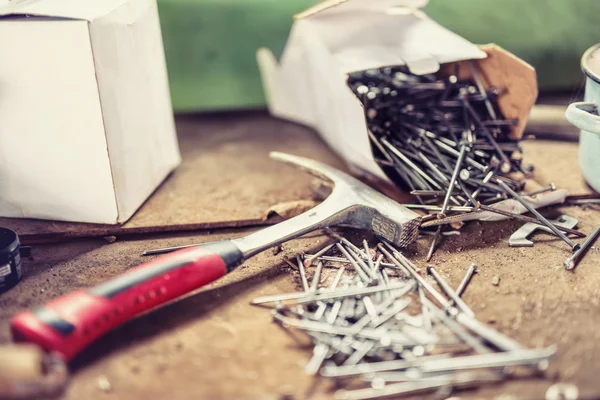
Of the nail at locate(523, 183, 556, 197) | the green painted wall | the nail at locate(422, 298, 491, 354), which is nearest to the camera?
the nail at locate(422, 298, 491, 354)

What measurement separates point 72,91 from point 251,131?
0.89 metres

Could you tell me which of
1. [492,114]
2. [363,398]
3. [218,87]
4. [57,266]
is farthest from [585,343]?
[218,87]

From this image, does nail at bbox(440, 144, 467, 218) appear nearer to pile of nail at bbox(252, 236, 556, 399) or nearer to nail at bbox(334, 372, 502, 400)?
pile of nail at bbox(252, 236, 556, 399)

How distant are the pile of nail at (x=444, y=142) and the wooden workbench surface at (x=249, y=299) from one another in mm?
82

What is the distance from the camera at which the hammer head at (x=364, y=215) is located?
1528mm

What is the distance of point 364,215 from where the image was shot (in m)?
1.59

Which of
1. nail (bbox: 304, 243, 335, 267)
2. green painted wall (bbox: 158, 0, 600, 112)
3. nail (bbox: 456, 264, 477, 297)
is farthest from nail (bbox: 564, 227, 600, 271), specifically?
green painted wall (bbox: 158, 0, 600, 112)

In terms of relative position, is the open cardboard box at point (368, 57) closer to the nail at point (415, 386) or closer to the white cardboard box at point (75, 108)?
the white cardboard box at point (75, 108)

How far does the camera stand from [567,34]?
7.85 ft

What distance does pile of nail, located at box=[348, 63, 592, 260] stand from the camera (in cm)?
171

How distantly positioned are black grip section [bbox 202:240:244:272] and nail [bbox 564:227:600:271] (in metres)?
0.77

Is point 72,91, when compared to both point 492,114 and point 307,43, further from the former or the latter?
point 492,114

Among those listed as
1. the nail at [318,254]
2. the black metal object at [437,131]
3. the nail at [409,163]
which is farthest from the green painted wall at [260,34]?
the nail at [318,254]

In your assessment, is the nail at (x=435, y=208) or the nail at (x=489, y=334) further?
the nail at (x=435, y=208)
